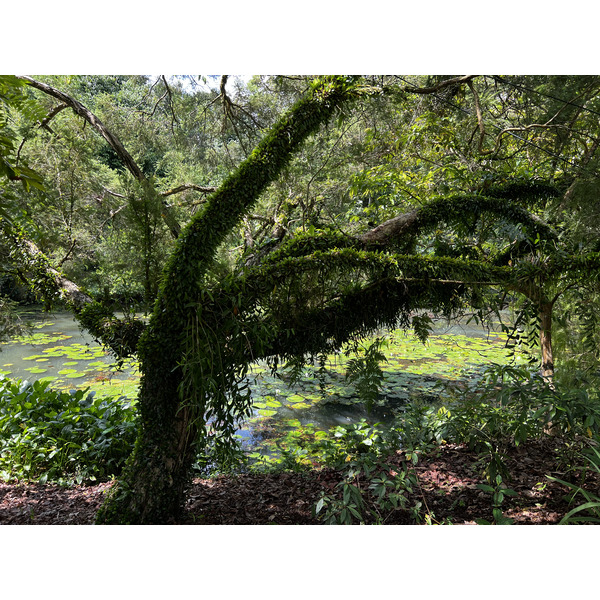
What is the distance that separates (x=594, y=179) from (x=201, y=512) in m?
2.79

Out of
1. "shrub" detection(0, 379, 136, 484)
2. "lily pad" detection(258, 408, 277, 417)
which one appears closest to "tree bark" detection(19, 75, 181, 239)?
"shrub" detection(0, 379, 136, 484)

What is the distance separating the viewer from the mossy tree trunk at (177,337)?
1.54 m

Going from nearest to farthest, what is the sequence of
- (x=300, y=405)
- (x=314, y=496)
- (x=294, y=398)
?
(x=314, y=496) < (x=300, y=405) < (x=294, y=398)

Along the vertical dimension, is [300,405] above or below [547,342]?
below

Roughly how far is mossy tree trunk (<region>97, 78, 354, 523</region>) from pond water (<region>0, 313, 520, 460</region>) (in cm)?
164

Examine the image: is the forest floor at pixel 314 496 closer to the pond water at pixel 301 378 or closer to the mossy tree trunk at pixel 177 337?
the mossy tree trunk at pixel 177 337

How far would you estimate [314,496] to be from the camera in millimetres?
1996

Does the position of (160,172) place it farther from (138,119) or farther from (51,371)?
(51,371)

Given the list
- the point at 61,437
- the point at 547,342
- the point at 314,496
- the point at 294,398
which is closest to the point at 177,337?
the point at 314,496

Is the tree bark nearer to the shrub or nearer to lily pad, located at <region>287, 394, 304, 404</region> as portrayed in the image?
the shrub

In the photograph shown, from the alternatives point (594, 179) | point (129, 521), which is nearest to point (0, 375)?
point (129, 521)

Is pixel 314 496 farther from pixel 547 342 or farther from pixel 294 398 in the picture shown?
pixel 294 398

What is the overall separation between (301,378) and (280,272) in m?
3.04

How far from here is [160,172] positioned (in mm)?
4273
